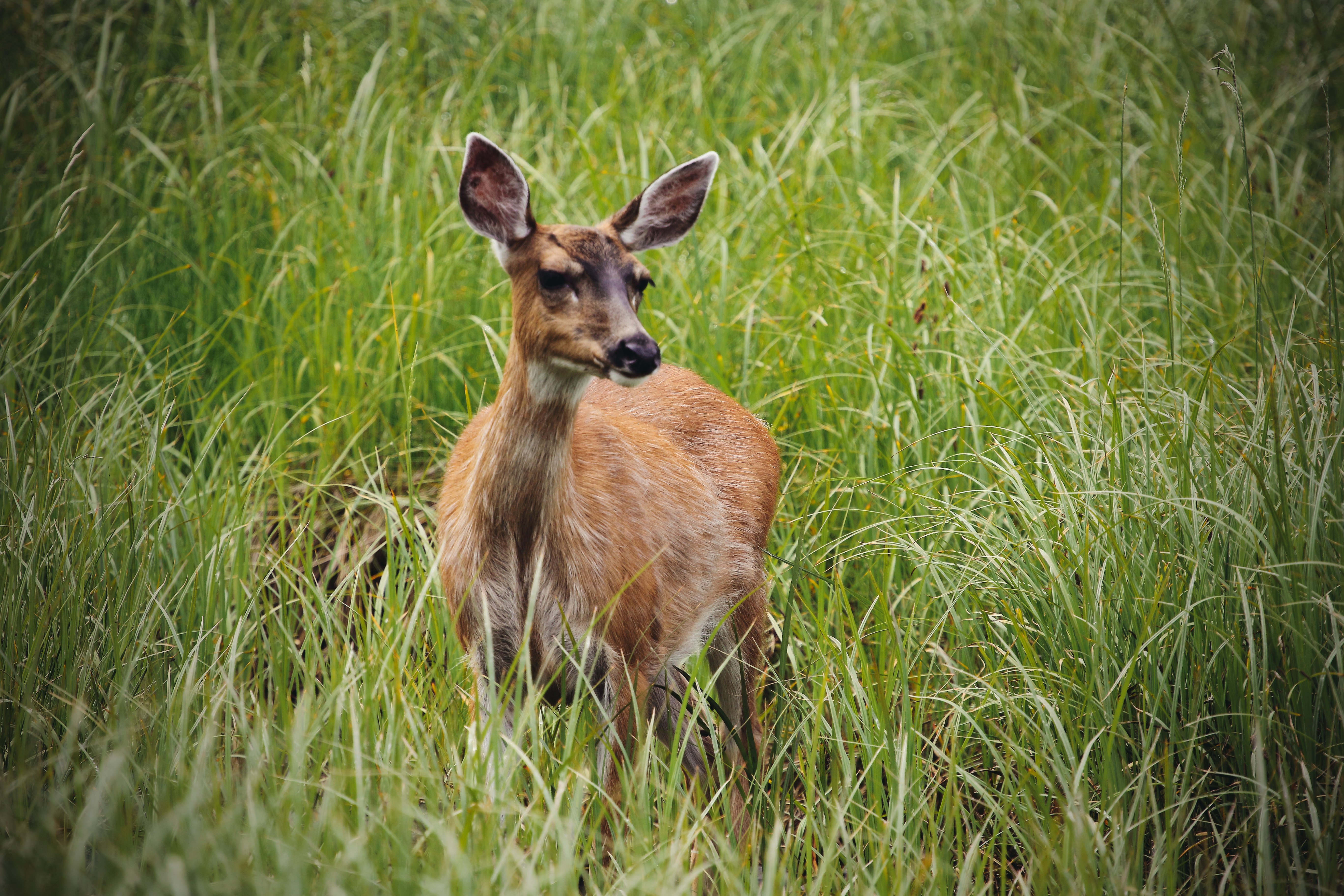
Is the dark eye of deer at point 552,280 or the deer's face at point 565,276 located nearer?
the deer's face at point 565,276

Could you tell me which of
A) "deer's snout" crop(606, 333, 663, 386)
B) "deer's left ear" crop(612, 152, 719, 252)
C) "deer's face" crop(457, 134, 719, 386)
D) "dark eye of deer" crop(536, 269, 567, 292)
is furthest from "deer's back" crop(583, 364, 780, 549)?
"deer's snout" crop(606, 333, 663, 386)

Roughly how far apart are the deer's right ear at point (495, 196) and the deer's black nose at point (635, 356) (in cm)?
60

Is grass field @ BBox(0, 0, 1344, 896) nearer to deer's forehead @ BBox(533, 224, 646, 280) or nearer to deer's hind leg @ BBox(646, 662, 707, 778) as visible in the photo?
deer's hind leg @ BBox(646, 662, 707, 778)

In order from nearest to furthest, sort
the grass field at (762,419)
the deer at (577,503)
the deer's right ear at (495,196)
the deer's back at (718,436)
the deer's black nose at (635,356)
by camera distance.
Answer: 1. the grass field at (762,419)
2. the deer's black nose at (635,356)
3. the deer at (577,503)
4. the deer's right ear at (495,196)
5. the deer's back at (718,436)

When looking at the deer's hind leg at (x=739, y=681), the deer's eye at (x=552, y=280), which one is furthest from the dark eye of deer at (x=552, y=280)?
the deer's hind leg at (x=739, y=681)

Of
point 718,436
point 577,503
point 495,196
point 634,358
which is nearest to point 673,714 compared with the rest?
point 718,436

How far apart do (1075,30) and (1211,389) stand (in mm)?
4469

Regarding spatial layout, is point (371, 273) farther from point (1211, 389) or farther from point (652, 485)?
point (1211, 389)

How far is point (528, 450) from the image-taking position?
A: 3.13m

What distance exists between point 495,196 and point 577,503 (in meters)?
1.00

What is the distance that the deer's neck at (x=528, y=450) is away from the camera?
10.2 ft

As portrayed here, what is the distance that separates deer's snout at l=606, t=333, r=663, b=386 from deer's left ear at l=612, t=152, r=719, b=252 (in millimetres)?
672

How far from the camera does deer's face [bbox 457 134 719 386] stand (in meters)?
2.95

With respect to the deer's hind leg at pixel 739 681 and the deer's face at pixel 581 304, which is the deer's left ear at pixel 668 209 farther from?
the deer's hind leg at pixel 739 681
